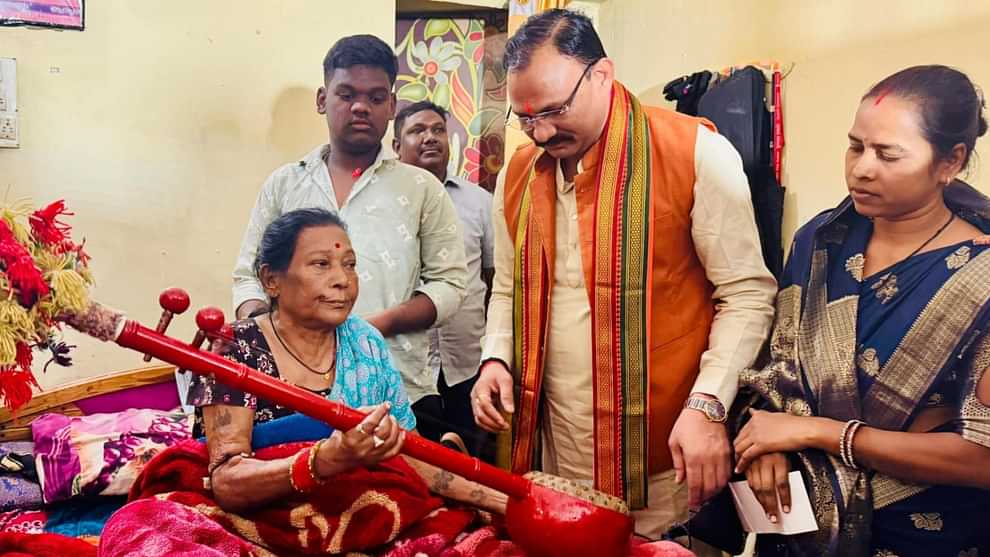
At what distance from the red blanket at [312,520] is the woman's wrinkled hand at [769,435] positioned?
0.24 metres

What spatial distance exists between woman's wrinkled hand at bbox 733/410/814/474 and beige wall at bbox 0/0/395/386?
3.39ft

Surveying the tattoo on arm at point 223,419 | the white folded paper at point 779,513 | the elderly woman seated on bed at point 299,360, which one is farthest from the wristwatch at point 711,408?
the tattoo on arm at point 223,419

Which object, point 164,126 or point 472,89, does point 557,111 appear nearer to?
point 472,89

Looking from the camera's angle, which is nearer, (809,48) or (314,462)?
(314,462)

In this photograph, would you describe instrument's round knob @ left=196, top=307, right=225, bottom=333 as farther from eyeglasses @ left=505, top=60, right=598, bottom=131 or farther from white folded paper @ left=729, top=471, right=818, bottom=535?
white folded paper @ left=729, top=471, right=818, bottom=535

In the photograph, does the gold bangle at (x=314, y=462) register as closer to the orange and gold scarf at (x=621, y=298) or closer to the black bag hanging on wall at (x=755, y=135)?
the orange and gold scarf at (x=621, y=298)

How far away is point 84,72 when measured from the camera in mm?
1646

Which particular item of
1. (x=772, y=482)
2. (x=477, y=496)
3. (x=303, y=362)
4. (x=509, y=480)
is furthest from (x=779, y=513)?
(x=303, y=362)

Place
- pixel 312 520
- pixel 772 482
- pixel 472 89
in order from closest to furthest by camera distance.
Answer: pixel 772 482, pixel 312 520, pixel 472 89

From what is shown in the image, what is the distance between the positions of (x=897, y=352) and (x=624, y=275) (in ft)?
1.60

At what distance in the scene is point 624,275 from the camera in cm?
145

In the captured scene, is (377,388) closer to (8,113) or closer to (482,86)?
(482,86)

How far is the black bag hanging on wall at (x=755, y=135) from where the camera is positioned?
4.89 ft

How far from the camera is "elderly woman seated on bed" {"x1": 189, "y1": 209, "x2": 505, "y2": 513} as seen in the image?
1.32 metres
